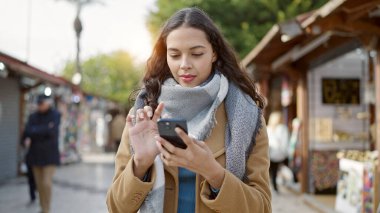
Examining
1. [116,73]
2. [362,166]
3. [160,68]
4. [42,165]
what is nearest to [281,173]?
[362,166]

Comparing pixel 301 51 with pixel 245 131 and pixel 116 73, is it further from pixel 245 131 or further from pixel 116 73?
pixel 116 73

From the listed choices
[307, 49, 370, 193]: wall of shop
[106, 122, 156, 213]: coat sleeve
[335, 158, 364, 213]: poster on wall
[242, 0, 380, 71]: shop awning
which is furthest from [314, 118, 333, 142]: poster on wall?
[106, 122, 156, 213]: coat sleeve

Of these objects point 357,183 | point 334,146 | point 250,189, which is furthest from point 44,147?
point 250,189

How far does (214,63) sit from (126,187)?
0.59m

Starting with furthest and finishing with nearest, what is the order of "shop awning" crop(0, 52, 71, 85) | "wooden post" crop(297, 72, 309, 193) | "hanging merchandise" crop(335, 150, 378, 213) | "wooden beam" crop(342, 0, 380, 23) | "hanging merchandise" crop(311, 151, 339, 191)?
"wooden post" crop(297, 72, 309, 193)
"hanging merchandise" crop(311, 151, 339, 191)
"shop awning" crop(0, 52, 71, 85)
"hanging merchandise" crop(335, 150, 378, 213)
"wooden beam" crop(342, 0, 380, 23)

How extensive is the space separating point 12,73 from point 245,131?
12.7 metres

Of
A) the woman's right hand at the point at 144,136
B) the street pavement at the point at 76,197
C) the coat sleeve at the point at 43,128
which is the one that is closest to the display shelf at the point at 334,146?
the street pavement at the point at 76,197

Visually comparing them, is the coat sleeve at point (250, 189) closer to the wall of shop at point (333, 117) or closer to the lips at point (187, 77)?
the lips at point (187, 77)

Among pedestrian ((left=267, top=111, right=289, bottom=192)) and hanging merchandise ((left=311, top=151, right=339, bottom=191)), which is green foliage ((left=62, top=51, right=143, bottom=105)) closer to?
pedestrian ((left=267, top=111, right=289, bottom=192))

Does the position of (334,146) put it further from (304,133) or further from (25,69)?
(25,69)

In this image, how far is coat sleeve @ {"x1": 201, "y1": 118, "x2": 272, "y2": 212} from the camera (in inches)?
64.7

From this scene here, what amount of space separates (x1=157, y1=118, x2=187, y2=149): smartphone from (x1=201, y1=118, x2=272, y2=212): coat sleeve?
0.75 feet

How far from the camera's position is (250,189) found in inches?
67.5

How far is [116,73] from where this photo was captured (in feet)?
199
